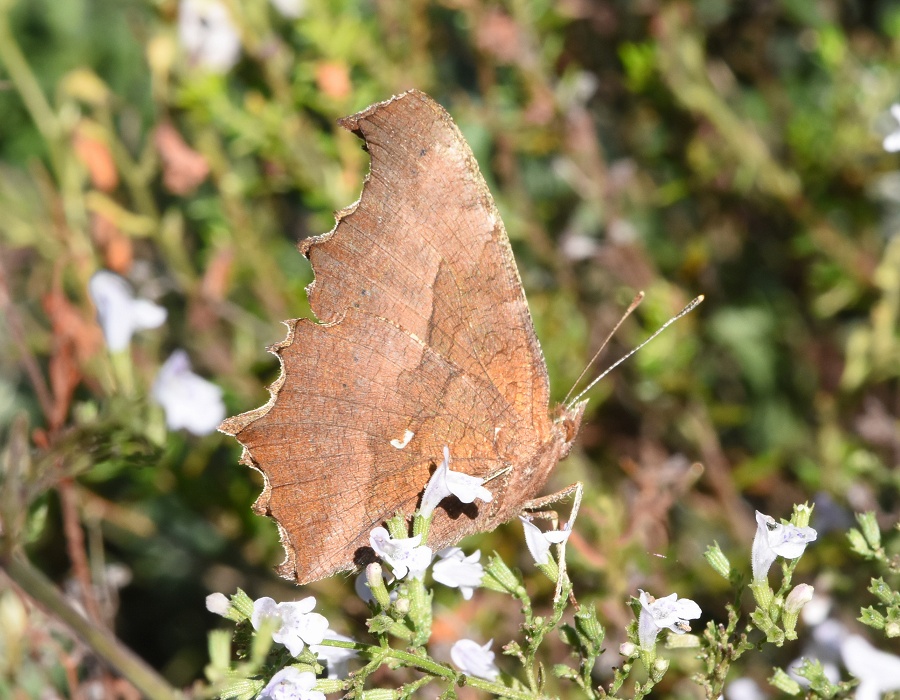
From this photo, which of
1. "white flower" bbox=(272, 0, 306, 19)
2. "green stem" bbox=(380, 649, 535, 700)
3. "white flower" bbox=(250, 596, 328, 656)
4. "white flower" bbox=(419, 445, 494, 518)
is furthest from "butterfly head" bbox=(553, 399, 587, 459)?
"white flower" bbox=(272, 0, 306, 19)

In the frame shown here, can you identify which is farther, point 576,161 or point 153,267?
point 153,267

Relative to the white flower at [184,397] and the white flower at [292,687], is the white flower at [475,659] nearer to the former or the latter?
the white flower at [292,687]

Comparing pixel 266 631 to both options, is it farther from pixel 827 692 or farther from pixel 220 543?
pixel 220 543

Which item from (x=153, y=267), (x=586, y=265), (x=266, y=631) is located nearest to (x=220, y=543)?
(x=153, y=267)

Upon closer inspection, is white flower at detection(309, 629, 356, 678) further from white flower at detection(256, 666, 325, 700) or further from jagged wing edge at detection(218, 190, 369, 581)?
jagged wing edge at detection(218, 190, 369, 581)

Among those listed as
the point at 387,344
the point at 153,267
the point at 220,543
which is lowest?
the point at 220,543

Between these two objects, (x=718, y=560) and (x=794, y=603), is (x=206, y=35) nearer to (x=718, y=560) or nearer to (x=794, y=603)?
(x=718, y=560)
